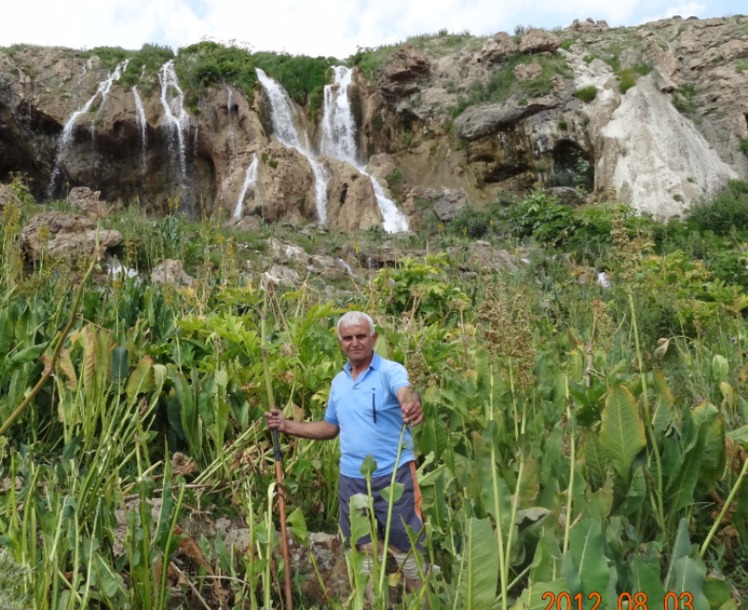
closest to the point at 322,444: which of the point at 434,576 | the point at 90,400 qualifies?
the point at 90,400

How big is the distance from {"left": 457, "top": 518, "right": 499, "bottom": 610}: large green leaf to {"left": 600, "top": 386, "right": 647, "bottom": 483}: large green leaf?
865 mm

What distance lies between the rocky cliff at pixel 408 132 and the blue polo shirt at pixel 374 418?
13913 millimetres

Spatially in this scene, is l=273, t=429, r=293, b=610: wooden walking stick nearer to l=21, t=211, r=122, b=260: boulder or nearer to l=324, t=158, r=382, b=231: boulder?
l=21, t=211, r=122, b=260: boulder

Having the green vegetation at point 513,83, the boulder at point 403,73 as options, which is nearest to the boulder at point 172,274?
the green vegetation at point 513,83

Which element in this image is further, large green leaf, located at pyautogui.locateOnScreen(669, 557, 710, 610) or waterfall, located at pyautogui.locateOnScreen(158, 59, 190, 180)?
waterfall, located at pyautogui.locateOnScreen(158, 59, 190, 180)

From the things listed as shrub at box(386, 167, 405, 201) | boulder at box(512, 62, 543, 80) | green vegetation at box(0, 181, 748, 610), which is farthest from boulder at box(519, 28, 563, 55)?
green vegetation at box(0, 181, 748, 610)

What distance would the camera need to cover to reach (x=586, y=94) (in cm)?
1811

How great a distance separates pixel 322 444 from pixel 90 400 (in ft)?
3.25

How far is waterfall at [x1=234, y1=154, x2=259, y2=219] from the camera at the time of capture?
16.2 meters

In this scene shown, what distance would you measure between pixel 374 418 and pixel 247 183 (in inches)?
600

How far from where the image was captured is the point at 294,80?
21156 mm

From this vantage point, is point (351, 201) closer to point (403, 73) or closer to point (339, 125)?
point (339, 125)

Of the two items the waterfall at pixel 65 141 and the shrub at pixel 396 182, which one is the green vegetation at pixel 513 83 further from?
the waterfall at pixel 65 141

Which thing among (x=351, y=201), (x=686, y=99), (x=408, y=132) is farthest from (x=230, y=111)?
(x=686, y=99)
